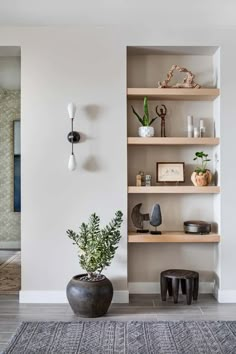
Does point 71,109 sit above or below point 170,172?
above

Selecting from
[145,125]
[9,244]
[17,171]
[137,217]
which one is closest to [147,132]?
[145,125]

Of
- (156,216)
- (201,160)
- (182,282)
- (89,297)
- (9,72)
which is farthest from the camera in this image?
(9,72)

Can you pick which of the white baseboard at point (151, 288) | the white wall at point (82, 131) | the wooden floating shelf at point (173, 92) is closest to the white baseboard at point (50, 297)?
the white wall at point (82, 131)

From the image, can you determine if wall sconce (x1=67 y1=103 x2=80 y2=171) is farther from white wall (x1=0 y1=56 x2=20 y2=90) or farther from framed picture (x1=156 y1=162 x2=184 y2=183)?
white wall (x1=0 y1=56 x2=20 y2=90)

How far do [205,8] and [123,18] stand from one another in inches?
30.0

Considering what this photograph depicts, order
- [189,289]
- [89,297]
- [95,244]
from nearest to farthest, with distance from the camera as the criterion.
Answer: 1. [89,297]
2. [95,244]
3. [189,289]

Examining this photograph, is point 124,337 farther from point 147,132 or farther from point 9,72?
point 9,72

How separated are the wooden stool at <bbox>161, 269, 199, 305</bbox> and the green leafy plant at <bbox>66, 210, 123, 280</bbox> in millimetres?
591

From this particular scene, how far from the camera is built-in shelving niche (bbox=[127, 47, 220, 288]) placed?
14.0 feet

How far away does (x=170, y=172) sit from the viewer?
4211 mm

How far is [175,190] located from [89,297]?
1.32 meters

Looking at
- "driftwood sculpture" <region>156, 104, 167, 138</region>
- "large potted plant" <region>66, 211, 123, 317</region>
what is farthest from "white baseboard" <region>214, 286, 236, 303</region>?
"driftwood sculpture" <region>156, 104, 167, 138</region>

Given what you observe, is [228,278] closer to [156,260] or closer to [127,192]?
[156,260]

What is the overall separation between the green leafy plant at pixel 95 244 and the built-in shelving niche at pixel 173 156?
50 cm
